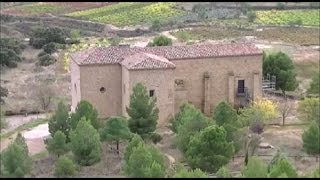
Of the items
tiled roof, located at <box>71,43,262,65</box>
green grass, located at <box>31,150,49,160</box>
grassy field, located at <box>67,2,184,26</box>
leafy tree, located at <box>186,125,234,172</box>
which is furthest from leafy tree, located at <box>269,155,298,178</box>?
grassy field, located at <box>67,2,184,26</box>

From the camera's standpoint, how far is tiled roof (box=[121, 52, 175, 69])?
32.1 m

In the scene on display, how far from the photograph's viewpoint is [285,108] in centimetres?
3497

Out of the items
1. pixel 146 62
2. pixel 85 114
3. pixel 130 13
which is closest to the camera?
pixel 85 114

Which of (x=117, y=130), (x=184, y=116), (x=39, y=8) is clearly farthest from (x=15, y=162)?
(x=39, y=8)

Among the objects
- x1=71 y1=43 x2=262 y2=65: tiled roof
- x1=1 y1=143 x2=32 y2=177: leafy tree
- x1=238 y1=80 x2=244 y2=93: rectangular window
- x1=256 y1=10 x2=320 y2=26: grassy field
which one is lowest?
x1=1 y1=143 x2=32 y2=177: leafy tree

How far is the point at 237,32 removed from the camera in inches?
2504

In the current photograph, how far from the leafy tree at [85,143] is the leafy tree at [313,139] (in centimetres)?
795

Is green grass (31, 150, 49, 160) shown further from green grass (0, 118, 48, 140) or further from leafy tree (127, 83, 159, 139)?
leafy tree (127, 83, 159, 139)

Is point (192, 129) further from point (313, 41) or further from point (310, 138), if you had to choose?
point (313, 41)

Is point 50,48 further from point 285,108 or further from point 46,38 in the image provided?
point 285,108

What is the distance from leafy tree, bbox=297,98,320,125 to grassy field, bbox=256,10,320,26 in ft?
123

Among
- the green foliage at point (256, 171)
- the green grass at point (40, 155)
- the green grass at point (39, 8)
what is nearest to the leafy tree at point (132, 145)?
the green grass at point (40, 155)

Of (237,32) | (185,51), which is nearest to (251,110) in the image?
(185,51)

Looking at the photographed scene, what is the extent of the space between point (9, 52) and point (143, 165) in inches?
1157
